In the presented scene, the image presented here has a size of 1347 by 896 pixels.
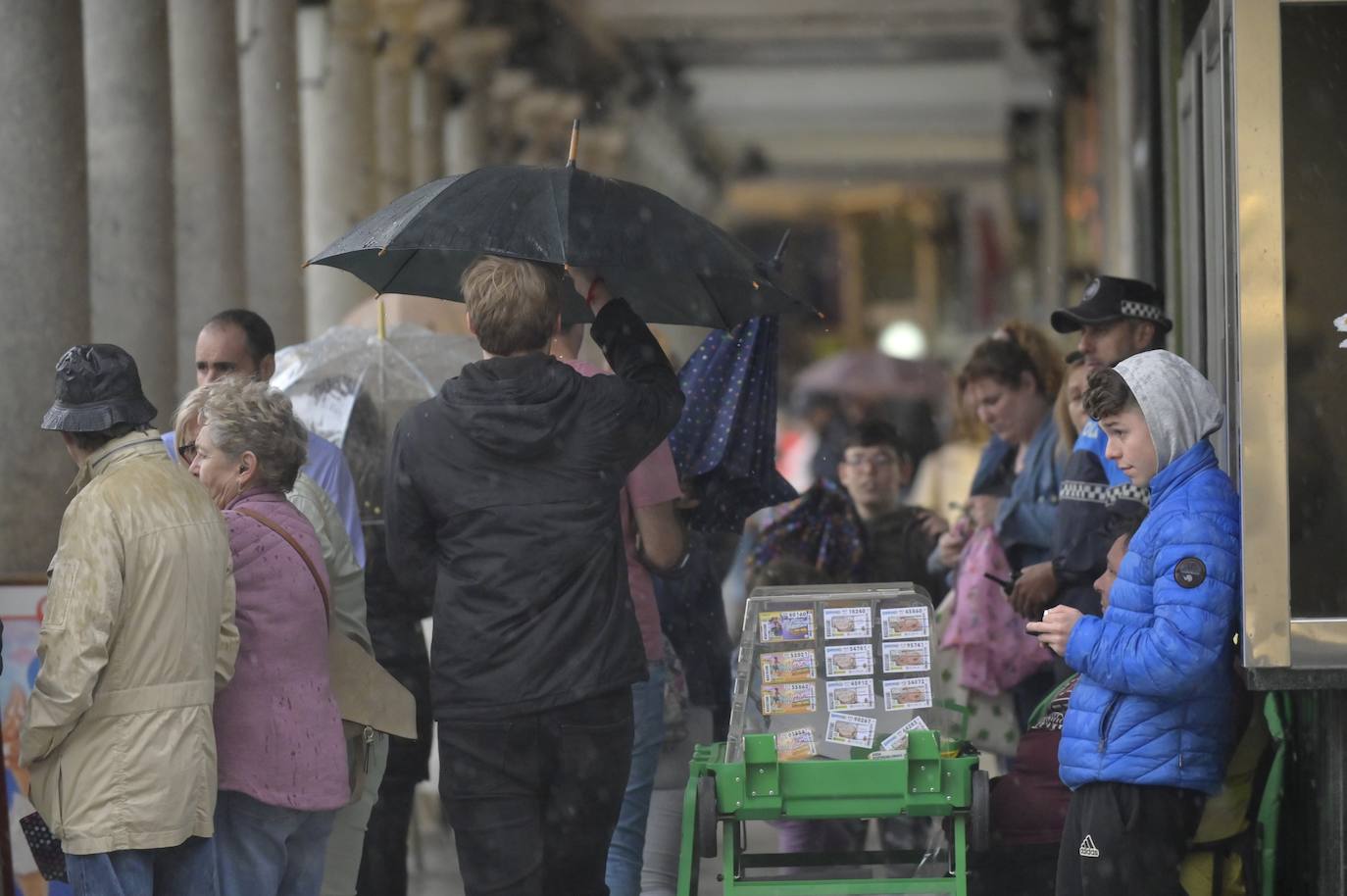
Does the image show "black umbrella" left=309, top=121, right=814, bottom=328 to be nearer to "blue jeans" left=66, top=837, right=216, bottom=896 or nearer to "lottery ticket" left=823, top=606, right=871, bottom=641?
"lottery ticket" left=823, top=606, right=871, bottom=641

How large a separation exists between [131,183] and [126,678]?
457 centimetres

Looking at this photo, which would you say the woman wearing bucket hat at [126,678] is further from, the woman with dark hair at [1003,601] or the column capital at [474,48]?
the column capital at [474,48]

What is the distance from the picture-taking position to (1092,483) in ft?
18.2

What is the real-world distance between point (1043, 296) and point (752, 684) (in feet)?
84.9

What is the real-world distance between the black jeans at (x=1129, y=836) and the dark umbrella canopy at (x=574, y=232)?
1.50 m

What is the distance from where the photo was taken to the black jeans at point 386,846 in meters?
6.18

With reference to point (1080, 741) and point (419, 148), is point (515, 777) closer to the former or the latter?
point (1080, 741)

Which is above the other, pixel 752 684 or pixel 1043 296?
pixel 1043 296

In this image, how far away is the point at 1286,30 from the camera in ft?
15.2

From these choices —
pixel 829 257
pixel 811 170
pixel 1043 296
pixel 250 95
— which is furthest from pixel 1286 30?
pixel 829 257

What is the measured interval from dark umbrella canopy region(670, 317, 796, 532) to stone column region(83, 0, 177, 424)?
332cm

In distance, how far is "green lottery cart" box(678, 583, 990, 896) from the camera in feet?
16.4

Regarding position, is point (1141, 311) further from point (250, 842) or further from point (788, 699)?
point (250, 842)

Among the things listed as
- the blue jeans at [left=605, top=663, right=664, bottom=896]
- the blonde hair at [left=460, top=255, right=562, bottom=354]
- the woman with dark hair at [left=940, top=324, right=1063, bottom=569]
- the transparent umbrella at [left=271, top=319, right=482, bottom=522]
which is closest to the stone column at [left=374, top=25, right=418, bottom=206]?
the transparent umbrella at [left=271, top=319, right=482, bottom=522]
